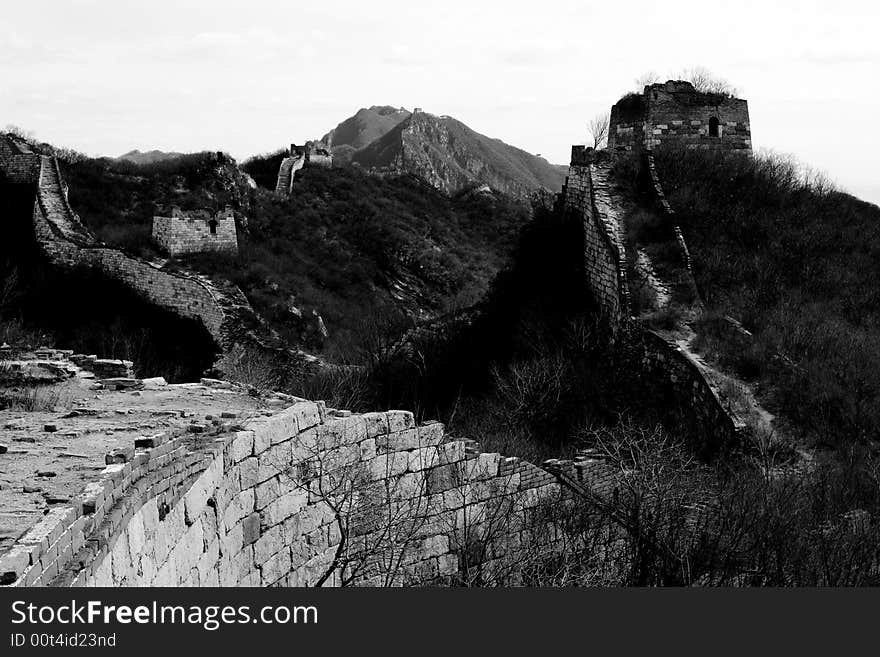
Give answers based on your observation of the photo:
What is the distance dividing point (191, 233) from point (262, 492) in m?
23.0

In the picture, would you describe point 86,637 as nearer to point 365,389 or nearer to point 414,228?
point 365,389

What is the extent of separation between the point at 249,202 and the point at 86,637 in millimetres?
32622

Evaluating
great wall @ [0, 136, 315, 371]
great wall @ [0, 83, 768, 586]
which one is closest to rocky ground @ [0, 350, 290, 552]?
great wall @ [0, 83, 768, 586]

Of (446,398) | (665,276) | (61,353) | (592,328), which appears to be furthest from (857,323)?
(61,353)

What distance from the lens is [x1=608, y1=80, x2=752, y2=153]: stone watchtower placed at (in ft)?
78.1

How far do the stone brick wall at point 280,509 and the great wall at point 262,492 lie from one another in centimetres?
2

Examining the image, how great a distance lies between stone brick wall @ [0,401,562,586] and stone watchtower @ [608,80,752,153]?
12.3m

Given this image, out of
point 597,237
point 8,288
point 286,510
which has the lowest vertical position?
point 286,510

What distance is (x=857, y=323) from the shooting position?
18828mm

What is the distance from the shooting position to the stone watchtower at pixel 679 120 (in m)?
23.8

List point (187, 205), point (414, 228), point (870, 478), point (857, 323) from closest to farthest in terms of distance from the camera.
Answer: point (870, 478), point (857, 323), point (187, 205), point (414, 228)

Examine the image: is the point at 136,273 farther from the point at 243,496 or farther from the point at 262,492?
the point at 243,496

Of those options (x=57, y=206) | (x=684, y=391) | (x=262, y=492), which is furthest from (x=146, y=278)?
(x=262, y=492)

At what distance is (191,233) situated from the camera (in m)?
31.3
